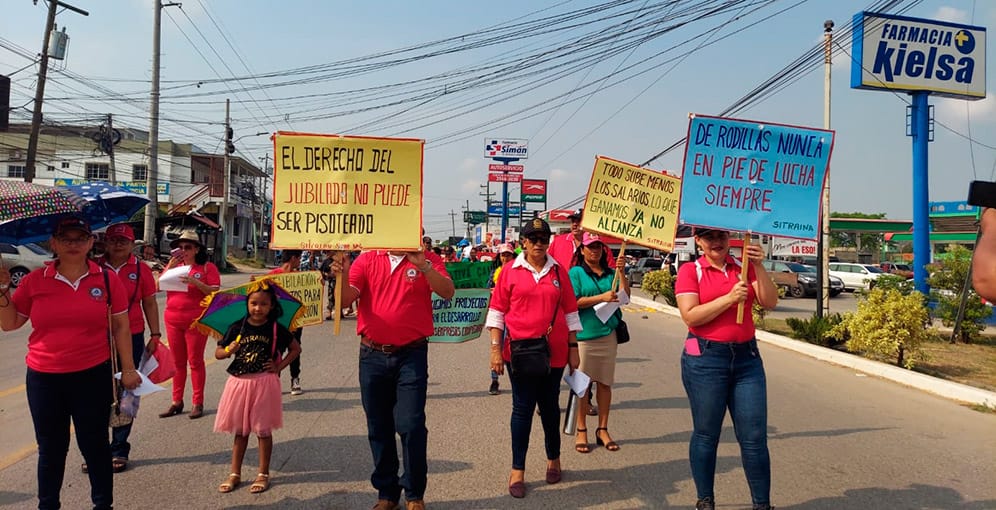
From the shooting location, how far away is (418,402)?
13.7 feet

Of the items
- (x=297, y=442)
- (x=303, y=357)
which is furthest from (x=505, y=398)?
(x=303, y=357)

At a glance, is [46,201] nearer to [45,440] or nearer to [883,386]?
[45,440]

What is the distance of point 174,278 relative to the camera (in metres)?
6.16

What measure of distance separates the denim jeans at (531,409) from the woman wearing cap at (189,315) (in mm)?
3161

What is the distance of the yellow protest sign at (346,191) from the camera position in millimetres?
4375

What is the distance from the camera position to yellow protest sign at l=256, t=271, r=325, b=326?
17.8ft

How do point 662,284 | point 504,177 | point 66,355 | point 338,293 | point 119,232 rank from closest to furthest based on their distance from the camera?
point 66,355 < point 338,293 < point 119,232 < point 662,284 < point 504,177

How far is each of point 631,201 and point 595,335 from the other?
3.76 ft

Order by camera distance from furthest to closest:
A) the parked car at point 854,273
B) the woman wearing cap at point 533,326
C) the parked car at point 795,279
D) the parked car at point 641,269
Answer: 1. the parked car at point 641,269
2. the parked car at point 854,273
3. the parked car at point 795,279
4. the woman wearing cap at point 533,326

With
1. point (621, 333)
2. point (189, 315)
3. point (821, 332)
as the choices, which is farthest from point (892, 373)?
point (189, 315)

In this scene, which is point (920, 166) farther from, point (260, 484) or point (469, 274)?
point (260, 484)

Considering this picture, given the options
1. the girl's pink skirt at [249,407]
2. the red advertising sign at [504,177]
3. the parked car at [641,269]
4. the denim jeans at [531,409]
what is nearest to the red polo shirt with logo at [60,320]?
the girl's pink skirt at [249,407]

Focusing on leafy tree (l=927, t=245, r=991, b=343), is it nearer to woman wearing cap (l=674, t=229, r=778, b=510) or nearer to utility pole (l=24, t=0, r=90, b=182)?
woman wearing cap (l=674, t=229, r=778, b=510)

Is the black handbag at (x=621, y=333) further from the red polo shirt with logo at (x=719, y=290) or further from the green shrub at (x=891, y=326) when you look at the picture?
the green shrub at (x=891, y=326)
